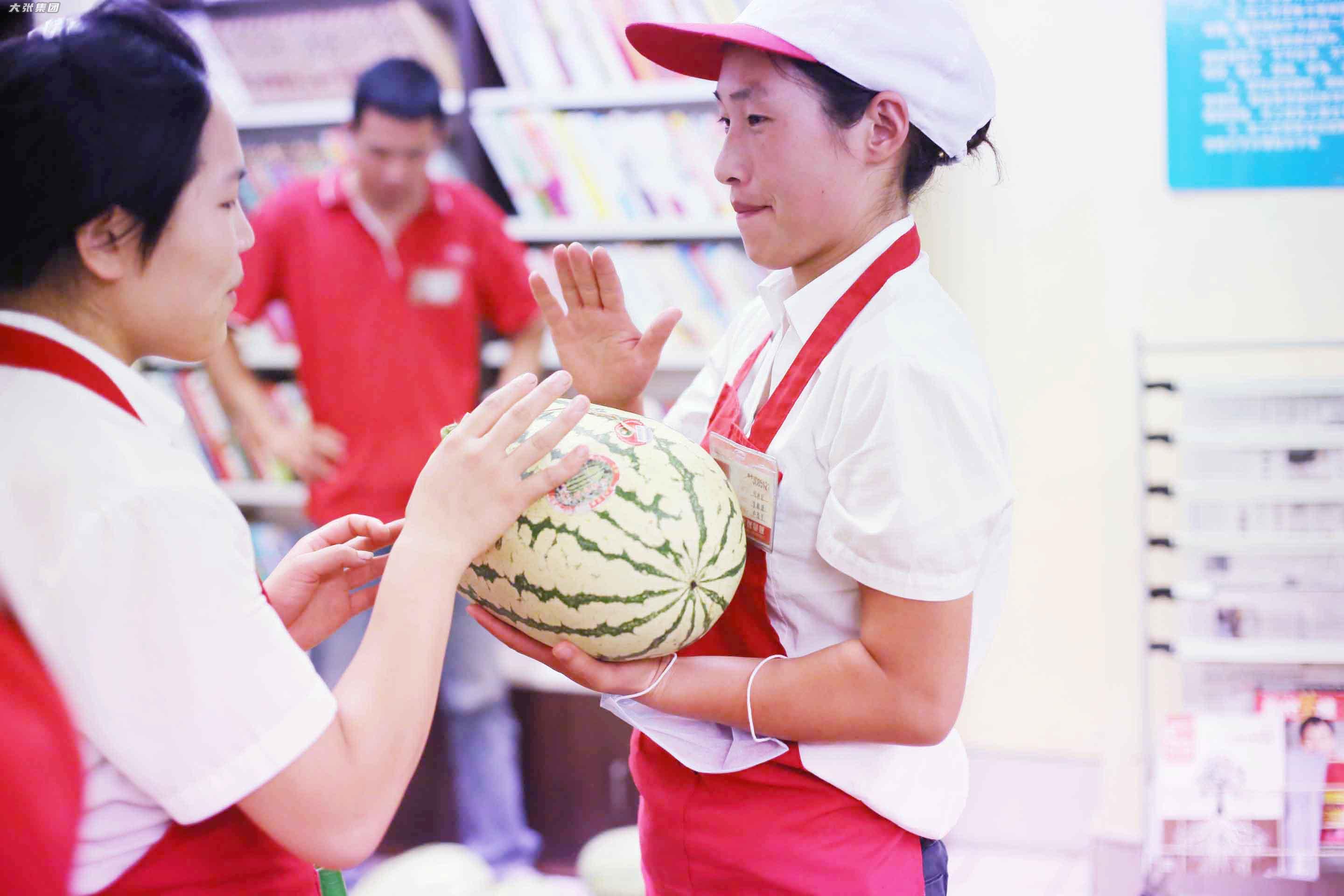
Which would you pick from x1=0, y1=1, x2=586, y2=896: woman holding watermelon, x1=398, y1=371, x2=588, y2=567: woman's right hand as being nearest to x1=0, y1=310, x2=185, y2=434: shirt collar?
x1=0, y1=1, x2=586, y2=896: woman holding watermelon

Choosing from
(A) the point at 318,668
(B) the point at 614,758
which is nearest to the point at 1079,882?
(B) the point at 614,758

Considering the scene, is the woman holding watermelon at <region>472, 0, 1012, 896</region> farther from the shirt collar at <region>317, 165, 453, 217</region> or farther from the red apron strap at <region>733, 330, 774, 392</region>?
the shirt collar at <region>317, 165, 453, 217</region>

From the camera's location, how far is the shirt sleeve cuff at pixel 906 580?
3.73 feet

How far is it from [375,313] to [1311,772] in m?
2.70

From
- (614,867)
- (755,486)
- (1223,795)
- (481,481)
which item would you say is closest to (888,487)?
(755,486)

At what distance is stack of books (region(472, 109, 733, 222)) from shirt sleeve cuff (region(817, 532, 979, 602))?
93.4 inches

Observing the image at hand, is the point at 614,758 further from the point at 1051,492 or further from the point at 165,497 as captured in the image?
the point at 165,497

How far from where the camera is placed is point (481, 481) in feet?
3.58

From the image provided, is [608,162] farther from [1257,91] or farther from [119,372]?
[119,372]

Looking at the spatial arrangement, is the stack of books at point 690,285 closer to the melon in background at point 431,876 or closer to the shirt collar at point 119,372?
the melon in background at point 431,876

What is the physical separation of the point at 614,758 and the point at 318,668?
0.97m

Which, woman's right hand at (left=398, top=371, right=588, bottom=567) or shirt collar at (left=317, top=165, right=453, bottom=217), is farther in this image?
shirt collar at (left=317, top=165, right=453, bottom=217)

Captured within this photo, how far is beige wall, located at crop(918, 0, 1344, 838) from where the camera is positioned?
9.99ft

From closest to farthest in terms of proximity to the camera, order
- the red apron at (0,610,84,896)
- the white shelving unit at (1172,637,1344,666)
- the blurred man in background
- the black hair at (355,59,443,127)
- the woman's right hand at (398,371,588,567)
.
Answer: the red apron at (0,610,84,896)
the woman's right hand at (398,371,588,567)
the white shelving unit at (1172,637,1344,666)
the black hair at (355,59,443,127)
the blurred man in background
